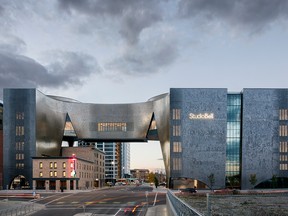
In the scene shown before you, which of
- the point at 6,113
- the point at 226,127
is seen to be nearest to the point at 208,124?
the point at 226,127

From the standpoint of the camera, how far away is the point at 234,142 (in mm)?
108062

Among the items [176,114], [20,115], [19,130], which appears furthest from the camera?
[20,115]

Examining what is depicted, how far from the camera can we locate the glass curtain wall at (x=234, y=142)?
10800cm

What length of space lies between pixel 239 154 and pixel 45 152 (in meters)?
64.0

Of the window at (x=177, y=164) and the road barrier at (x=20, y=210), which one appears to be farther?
the window at (x=177, y=164)

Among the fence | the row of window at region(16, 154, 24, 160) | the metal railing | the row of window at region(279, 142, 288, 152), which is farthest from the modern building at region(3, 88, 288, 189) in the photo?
the metal railing

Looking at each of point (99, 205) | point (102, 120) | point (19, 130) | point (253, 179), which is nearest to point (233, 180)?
point (253, 179)

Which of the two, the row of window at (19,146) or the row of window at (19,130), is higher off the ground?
the row of window at (19,130)

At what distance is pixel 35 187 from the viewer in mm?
111875

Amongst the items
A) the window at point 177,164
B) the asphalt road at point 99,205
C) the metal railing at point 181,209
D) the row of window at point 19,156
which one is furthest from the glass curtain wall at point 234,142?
the metal railing at point 181,209

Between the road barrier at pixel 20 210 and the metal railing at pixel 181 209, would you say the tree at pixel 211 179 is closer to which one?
the road barrier at pixel 20 210

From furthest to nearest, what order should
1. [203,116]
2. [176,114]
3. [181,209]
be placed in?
[176,114] < [203,116] < [181,209]

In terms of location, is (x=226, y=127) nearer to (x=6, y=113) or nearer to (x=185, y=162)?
(x=185, y=162)

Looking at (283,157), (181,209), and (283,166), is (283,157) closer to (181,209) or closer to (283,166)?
(283,166)
